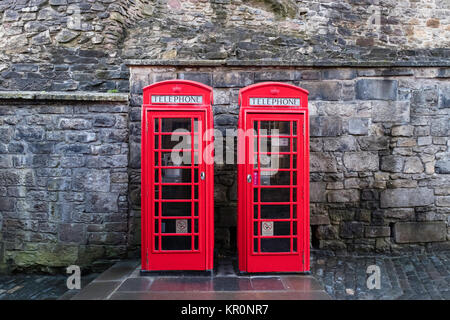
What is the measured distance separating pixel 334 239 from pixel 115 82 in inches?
182

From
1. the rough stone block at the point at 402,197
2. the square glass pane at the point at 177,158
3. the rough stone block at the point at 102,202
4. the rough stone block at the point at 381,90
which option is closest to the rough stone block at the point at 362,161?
the rough stone block at the point at 402,197

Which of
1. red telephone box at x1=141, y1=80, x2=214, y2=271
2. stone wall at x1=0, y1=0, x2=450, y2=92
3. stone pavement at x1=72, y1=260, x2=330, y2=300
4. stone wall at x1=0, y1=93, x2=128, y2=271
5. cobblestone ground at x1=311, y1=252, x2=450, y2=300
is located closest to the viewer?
stone pavement at x1=72, y1=260, x2=330, y2=300

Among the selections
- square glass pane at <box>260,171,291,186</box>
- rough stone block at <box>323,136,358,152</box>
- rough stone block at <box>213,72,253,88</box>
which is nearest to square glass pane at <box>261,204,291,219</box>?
square glass pane at <box>260,171,291,186</box>

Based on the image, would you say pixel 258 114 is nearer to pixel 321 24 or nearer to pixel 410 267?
pixel 410 267

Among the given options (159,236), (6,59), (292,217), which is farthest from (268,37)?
(6,59)

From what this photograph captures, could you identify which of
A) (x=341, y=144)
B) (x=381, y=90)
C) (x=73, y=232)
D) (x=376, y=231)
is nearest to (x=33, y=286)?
(x=73, y=232)

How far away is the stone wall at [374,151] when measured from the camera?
178 inches

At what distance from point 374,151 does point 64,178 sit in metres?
4.75

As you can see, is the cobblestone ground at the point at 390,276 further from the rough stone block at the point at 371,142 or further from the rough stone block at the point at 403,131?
the rough stone block at the point at 403,131

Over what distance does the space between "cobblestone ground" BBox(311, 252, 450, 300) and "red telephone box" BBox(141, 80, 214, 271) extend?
5.24 ft

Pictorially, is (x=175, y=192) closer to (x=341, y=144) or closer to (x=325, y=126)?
(x=325, y=126)

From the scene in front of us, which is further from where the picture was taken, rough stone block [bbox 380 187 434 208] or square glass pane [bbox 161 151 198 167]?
rough stone block [bbox 380 187 434 208]

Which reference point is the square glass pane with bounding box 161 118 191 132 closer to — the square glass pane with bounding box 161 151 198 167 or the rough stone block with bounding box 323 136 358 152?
the square glass pane with bounding box 161 151 198 167

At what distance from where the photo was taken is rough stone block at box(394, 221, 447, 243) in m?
4.55
